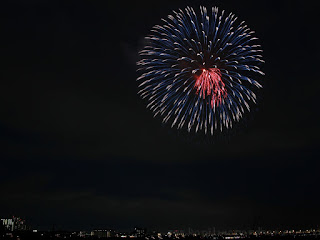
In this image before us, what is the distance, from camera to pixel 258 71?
48594 mm

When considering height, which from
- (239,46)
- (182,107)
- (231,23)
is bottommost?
(182,107)

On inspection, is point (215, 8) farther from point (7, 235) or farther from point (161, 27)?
point (7, 235)

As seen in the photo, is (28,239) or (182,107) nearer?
(182,107)

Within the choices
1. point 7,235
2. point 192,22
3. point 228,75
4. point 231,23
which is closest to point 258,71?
point 228,75

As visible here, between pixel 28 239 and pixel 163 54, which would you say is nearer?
pixel 163 54

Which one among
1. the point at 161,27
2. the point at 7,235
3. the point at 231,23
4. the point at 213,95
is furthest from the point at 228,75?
the point at 7,235

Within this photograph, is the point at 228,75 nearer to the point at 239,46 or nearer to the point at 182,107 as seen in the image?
the point at 239,46

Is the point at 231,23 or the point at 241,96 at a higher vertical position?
the point at 231,23

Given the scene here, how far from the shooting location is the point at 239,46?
158 feet

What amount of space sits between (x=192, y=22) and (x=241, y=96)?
37.7 feet

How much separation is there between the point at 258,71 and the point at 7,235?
163m

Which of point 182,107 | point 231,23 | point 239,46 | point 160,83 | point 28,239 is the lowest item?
point 28,239

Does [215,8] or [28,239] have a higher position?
[215,8]

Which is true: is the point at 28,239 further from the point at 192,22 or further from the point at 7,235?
the point at 192,22
